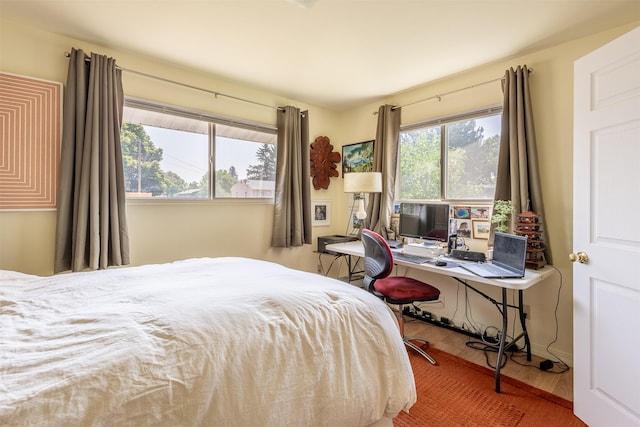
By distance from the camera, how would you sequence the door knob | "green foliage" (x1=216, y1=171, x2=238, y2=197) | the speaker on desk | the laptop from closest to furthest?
1. the door knob
2. the laptop
3. the speaker on desk
4. "green foliage" (x1=216, y1=171, x2=238, y2=197)

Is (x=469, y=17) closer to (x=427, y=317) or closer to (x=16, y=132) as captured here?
(x=427, y=317)

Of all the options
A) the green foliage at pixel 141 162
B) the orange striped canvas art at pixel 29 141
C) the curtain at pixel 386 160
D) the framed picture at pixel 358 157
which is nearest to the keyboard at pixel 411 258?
the curtain at pixel 386 160

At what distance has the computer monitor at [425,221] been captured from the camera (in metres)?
2.58

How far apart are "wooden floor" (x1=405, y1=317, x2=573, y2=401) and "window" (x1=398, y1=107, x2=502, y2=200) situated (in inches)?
50.8

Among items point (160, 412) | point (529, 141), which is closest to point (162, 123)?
point (160, 412)

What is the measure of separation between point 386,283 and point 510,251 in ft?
3.03

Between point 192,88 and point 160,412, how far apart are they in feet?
9.01

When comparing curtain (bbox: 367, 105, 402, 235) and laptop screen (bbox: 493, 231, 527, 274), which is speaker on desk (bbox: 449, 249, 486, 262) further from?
curtain (bbox: 367, 105, 402, 235)

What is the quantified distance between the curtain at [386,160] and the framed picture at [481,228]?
0.87m

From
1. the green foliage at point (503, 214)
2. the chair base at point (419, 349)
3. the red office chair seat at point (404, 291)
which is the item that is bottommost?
the chair base at point (419, 349)

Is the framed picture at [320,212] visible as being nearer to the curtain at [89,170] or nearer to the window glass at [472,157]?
the window glass at [472,157]

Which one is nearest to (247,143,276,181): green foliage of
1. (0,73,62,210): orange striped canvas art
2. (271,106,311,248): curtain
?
(271,106,311,248): curtain

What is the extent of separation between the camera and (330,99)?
347 cm

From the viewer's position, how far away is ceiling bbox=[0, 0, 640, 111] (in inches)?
71.6
